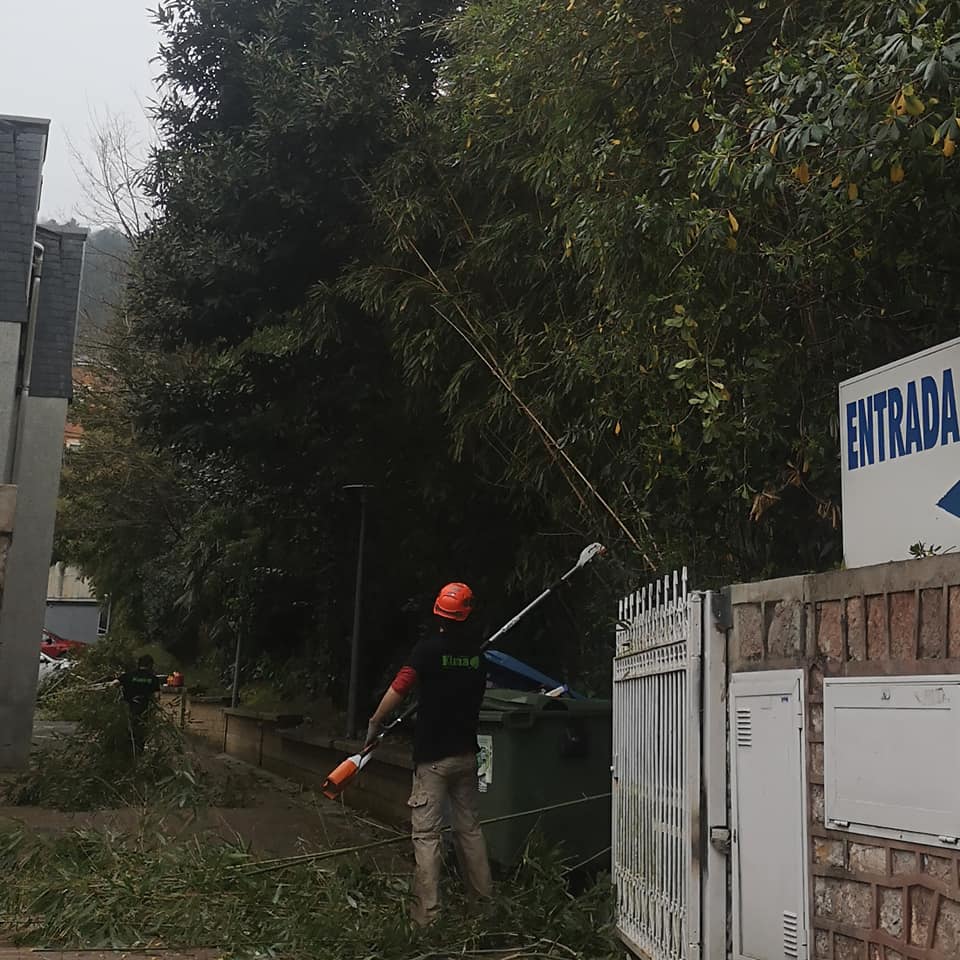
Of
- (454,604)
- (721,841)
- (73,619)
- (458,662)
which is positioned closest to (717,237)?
(454,604)

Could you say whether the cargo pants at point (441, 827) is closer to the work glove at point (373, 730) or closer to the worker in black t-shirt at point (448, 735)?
the worker in black t-shirt at point (448, 735)

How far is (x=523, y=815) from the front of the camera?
793 centimetres

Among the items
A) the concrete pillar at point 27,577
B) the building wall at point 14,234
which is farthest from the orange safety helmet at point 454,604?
the concrete pillar at point 27,577

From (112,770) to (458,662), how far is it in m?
7.02

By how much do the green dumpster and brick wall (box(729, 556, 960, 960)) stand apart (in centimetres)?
305

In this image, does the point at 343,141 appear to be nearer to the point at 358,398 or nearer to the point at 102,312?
the point at 358,398

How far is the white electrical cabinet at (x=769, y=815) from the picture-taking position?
489 centimetres

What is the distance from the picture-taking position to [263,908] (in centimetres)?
725

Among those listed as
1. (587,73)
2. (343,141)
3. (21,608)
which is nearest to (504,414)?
(587,73)

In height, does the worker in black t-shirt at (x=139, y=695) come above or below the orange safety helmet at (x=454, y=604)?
below

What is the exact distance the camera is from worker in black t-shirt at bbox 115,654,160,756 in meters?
13.4

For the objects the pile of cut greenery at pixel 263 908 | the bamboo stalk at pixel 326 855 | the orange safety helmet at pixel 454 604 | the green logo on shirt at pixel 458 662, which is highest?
the orange safety helmet at pixel 454 604

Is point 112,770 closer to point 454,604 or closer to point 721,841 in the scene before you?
point 454,604

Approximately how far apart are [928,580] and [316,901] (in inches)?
179
